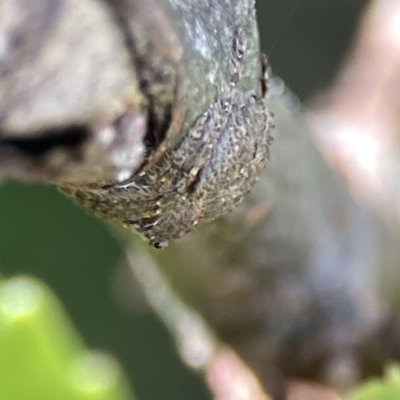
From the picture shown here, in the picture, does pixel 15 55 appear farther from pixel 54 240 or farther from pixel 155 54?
pixel 54 240

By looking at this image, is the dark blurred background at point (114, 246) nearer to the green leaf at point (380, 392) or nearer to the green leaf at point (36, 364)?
the green leaf at point (36, 364)

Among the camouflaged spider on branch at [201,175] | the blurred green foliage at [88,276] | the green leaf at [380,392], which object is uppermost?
the camouflaged spider on branch at [201,175]

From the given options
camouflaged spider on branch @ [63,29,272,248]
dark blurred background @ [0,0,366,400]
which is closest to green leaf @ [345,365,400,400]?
camouflaged spider on branch @ [63,29,272,248]

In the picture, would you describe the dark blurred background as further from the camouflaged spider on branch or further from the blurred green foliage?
the camouflaged spider on branch

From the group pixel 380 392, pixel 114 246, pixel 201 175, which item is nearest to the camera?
pixel 201 175

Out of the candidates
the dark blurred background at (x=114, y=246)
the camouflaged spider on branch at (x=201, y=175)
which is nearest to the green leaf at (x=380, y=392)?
the camouflaged spider on branch at (x=201, y=175)

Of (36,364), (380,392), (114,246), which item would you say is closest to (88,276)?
(114,246)

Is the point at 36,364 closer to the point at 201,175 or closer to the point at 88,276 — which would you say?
the point at 201,175
